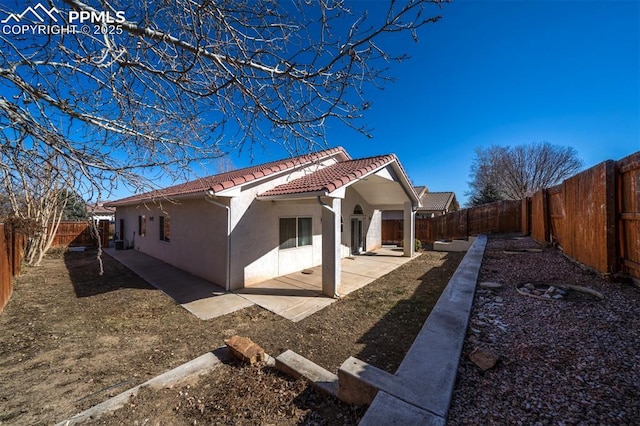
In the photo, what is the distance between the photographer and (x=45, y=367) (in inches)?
140

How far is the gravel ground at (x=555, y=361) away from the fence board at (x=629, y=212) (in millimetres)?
456

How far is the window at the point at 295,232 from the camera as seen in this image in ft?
27.5

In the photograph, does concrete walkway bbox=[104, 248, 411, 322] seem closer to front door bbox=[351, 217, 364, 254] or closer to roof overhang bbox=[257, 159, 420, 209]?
front door bbox=[351, 217, 364, 254]

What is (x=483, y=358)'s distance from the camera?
262 centimetres

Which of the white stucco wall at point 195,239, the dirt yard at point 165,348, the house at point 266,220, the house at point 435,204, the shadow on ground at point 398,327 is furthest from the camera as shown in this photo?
the house at point 435,204

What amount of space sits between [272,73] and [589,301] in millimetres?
5907

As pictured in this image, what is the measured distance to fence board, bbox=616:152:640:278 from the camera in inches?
165

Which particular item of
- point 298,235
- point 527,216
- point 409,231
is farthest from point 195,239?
point 527,216

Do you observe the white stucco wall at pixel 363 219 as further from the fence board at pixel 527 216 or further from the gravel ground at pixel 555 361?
the fence board at pixel 527 216

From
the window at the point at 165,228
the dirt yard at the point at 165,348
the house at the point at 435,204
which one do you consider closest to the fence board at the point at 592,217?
the dirt yard at the point at 165,348

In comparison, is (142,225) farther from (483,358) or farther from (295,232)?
(483,358)

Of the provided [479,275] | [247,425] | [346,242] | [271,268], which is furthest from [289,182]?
[247,425]

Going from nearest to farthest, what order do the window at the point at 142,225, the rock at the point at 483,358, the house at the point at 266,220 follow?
the rock at the point at 483,358
the house at the point at 266,220
the window at the point at 142,225

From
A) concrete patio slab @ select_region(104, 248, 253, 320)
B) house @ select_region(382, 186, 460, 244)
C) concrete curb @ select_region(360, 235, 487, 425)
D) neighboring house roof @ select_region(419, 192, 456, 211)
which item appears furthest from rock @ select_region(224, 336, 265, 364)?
neighboring house roof @ select_region(419, 192, 456, 211)
